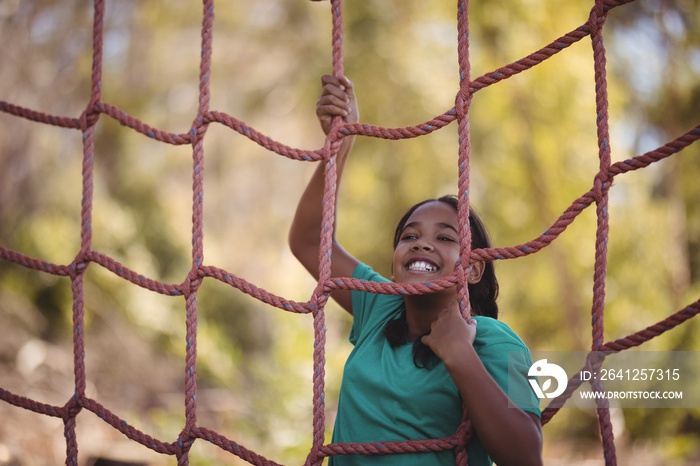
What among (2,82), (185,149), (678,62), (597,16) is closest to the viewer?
(597,16)

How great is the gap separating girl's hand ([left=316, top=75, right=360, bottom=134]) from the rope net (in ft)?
0.07

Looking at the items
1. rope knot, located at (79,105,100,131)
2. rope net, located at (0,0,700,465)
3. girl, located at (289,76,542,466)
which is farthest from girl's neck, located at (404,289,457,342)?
rope knot, located at (79,105,100,131)

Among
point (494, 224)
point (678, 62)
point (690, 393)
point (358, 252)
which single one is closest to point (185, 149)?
point (358, 252)

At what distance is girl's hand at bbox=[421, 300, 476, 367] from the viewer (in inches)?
31.8

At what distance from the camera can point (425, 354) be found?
37.4 inches

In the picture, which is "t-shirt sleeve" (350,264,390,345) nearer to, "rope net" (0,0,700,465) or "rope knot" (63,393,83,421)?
"rope net" (0,0,700,465)

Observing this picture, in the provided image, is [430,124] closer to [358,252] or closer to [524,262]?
[524,262]

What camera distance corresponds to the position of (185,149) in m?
4.91

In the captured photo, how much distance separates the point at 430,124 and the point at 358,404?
43cm

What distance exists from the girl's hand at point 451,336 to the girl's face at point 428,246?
12 cm

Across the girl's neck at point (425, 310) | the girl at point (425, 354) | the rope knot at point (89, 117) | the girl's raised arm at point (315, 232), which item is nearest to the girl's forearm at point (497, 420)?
the girl at point (425, 354)

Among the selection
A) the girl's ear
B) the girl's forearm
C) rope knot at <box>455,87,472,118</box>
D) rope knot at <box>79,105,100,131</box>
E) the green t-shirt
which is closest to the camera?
the girl's forearm

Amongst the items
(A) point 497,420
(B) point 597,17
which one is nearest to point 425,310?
(A) point 497,420

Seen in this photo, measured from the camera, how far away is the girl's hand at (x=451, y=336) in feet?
2.65
